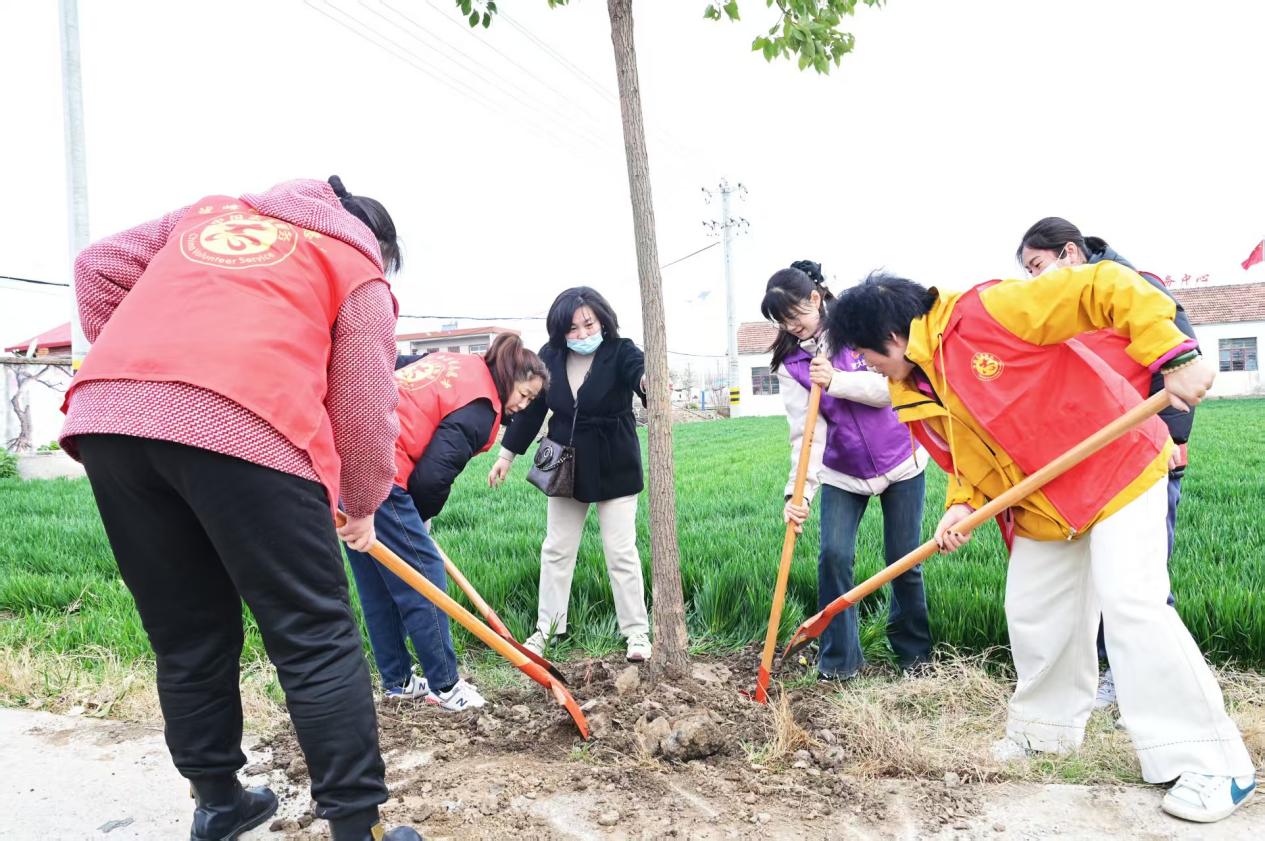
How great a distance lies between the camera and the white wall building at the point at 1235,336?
32656 millimetres

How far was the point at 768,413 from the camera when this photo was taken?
1517 inches

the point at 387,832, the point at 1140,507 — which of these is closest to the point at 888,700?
the point at 1140,507

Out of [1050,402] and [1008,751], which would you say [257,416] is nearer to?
[1050,402]

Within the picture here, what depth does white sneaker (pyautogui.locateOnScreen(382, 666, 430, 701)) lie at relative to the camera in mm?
3332

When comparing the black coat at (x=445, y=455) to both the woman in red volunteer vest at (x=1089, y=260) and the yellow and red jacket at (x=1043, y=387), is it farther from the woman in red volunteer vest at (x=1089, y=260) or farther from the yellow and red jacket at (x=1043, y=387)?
the woman in red volunteer vest at (x=1089, y=260)

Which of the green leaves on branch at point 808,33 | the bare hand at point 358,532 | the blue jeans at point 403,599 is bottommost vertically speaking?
Answer: the blue jeans at point 403,599

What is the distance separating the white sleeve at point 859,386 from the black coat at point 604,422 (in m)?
0.95

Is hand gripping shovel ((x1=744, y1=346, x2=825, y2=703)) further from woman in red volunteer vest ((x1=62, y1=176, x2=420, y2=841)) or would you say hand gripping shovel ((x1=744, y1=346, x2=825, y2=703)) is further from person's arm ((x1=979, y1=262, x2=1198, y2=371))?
woman in red volunteer vest ((x1=62, y1=176, x2=420, y2=841))

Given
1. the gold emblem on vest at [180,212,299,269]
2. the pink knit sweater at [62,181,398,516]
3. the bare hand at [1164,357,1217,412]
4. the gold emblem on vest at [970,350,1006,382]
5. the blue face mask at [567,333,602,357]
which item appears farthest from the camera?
the blue face mask at [567,333,602,357]

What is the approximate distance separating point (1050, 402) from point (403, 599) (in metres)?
2.36

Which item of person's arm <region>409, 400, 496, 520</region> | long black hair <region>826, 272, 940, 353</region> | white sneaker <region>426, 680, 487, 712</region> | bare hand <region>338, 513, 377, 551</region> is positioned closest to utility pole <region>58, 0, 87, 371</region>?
person's arm <region>409, 400, 496, 520</region>

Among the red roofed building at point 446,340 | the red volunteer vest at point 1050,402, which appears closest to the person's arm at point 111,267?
the red volunteer vest at point 1050,402

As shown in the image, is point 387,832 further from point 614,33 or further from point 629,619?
point 614,33

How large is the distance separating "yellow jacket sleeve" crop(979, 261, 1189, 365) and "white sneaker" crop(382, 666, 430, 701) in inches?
101
